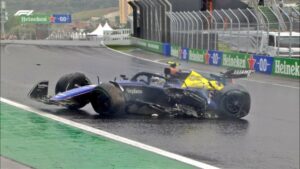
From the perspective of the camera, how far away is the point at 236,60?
27.8 meters

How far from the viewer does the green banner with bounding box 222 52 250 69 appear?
88.5 feet

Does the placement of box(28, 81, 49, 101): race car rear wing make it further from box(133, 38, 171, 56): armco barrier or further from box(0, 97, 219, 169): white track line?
box(133, 38, 171, 56): armco barrier

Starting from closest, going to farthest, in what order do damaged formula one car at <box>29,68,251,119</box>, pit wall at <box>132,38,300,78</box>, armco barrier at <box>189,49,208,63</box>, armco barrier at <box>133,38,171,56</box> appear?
damaged formula one car at <box>29,68,251,119</box>, pit wall at <box>132,38,300,78</box>, armco barrier at <box>189,49,208,63</box>, armco barrier at <box>133,38,171,56</box>

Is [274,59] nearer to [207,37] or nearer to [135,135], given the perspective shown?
[207,37]

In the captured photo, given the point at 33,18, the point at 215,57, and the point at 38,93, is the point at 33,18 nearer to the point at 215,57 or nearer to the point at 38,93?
the point at 38,93

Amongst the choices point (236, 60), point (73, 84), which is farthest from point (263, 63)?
point (73, 84)

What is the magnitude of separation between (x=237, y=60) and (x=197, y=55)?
4553mm

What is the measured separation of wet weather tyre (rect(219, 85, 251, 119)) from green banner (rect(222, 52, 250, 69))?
15221 mm

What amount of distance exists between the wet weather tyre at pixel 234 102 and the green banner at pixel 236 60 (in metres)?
15.2

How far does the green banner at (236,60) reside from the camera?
27.0 metres

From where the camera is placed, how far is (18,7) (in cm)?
401

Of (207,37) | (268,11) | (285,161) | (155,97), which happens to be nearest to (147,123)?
(155,97)

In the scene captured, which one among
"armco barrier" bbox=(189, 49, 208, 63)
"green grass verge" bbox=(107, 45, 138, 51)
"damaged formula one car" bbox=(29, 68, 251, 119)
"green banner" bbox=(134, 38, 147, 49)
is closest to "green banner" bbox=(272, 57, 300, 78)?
"armco barrier" bbox=(189, 49, 208, 63)

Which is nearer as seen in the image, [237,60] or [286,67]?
[286,67]
